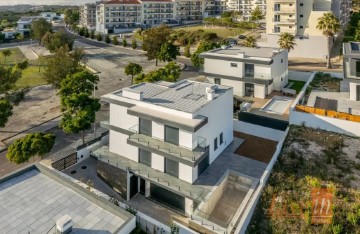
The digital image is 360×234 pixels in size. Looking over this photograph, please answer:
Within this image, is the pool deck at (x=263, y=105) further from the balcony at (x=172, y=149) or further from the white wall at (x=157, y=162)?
the white wall at (x=157, y=162)

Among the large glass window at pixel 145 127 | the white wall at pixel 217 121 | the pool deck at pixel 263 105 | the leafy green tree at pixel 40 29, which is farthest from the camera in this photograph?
the leafy green tree at pixel 40 29

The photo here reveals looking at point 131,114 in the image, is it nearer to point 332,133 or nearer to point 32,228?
point 32,228

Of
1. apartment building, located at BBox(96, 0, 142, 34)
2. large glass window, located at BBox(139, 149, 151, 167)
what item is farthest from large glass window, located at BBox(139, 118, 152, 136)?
apartment building, located at BBox(96, 0, 142, 34)

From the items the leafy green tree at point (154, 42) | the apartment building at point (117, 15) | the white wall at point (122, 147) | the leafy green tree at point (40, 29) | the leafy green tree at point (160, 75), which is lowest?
the white wall at point (122, 147)

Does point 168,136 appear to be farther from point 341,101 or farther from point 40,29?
point 40,29

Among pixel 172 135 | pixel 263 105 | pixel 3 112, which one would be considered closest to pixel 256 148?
pixel 172 135

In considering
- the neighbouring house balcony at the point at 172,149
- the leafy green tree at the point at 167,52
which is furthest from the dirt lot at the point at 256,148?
the leafy green tree at the point at 167,52
